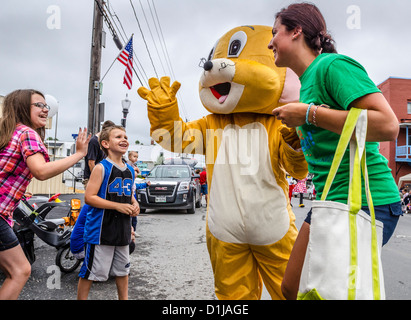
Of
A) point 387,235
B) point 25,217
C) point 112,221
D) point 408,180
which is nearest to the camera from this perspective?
point 387,235

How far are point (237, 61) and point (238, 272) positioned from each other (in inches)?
59.5

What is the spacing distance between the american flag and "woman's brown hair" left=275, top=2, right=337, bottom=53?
8.04 meters

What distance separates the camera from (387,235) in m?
1.46

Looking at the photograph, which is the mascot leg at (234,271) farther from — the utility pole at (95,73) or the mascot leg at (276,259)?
the utility pole at (95,73)

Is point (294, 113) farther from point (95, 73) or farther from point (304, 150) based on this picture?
point (95, 73)

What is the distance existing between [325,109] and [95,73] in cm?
807

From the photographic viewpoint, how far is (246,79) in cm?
230

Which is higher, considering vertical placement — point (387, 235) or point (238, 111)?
point (238, 111)

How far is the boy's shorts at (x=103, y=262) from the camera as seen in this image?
269 centimetres

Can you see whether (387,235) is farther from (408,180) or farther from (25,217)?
(408,180)

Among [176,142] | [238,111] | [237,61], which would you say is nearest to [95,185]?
[176,142]

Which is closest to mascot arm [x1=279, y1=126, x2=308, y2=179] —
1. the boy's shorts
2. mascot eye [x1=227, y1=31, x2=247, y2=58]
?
mascot eye [x1=227, y1=31, x2=247, y2=58]

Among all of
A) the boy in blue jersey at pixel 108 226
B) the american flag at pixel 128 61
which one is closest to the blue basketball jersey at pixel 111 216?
the boy in blue jersey at pixel 108 226

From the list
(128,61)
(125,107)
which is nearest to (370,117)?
(128,61)
